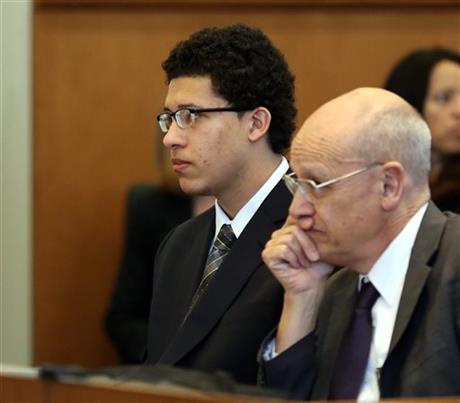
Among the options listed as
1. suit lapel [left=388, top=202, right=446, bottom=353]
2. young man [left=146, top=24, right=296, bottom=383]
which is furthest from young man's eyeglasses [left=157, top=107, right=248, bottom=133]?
suit lapel [left=388, top=202, right=446, bottom=353]

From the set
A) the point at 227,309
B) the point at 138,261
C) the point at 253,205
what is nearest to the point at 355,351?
the point at 227,309

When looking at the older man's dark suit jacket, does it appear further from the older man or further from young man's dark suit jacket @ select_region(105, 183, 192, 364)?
young man's dark suit jacket @ select_region(105, 183, 192, 364)

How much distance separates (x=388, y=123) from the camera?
8.42ft

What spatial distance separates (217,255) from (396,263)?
0.55 metres

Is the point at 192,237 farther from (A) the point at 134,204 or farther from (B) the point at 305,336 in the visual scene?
(A) the point at 134,204

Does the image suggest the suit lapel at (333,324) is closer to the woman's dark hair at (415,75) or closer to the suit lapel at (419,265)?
the suit lapel at (419,265)

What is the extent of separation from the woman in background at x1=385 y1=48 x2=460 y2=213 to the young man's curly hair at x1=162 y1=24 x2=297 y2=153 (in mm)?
1233

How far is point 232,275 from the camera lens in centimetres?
284

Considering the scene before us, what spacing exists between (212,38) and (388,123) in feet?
1.96

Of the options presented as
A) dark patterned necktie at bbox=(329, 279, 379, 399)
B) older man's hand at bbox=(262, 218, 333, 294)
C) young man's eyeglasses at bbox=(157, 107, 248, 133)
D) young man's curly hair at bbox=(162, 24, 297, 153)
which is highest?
young man's curly hair at bbox=(162, 24, 297, 153)

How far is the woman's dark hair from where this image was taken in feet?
14.0

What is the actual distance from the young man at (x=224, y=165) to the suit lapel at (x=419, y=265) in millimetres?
378

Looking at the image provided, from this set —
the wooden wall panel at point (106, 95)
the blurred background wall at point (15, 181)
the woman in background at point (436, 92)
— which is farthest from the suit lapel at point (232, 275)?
the blurred background wall at point (15, 181)

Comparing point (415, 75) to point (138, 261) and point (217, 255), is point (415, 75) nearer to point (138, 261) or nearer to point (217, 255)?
point (138, 261)
